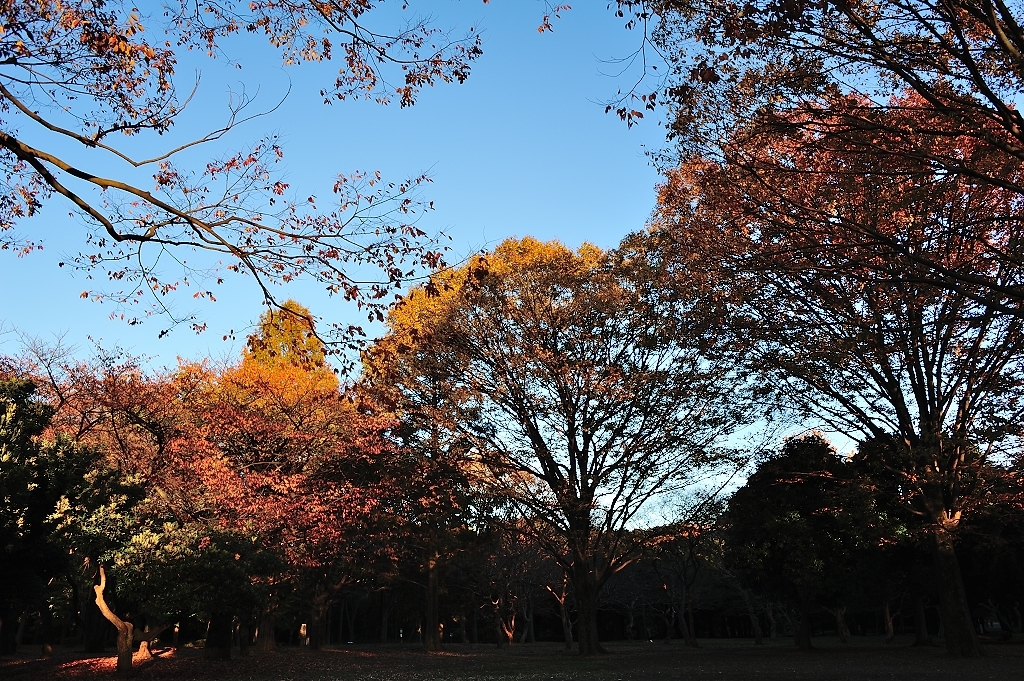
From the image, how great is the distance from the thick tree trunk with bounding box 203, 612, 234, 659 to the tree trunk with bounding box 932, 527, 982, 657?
19.7 m

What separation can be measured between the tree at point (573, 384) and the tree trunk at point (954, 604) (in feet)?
19.9

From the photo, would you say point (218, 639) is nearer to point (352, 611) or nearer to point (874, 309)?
point (874, 309)

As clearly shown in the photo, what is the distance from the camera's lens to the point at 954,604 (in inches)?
744

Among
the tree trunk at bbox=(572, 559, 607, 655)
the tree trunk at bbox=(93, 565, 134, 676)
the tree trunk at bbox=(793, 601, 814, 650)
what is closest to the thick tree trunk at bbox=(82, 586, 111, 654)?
the tree trunk at bbox=(93, 565, 134, 676)

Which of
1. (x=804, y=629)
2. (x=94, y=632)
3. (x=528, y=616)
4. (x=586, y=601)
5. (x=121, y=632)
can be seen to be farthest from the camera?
(x=528, y=616)

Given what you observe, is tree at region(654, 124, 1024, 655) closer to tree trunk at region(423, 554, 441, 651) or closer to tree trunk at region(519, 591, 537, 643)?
tree trunk at region(423, 554, 441, 651)

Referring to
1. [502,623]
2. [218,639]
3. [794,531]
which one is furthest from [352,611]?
[794,531]

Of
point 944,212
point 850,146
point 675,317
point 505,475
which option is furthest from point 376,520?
point 850,146

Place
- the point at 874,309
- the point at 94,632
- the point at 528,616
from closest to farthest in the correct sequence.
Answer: the point at 874,309, the point at 94,632, the point at 528,616

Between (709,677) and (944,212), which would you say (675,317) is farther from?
(709,677)

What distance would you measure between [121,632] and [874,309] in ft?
63.0

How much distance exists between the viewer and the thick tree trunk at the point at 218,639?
2158cm

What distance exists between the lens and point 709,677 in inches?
625

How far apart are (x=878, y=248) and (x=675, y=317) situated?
10116 millimetres
